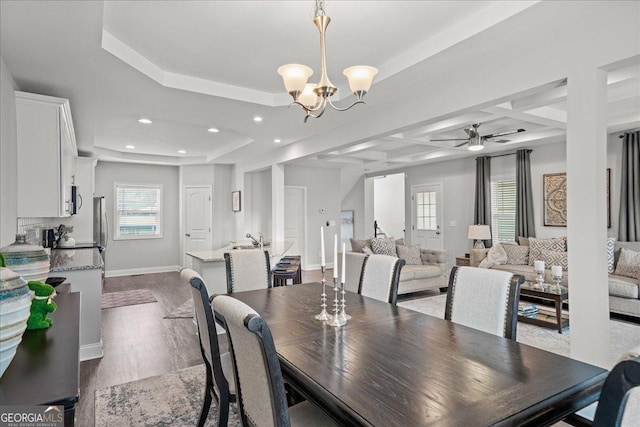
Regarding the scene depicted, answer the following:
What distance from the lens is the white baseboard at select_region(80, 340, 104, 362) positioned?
3.35 metres

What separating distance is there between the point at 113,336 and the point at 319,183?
5.73 meters

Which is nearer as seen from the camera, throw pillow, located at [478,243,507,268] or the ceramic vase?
the ceramic vase

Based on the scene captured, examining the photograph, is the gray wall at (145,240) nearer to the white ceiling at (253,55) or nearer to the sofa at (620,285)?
the white ceiling at (253,55)

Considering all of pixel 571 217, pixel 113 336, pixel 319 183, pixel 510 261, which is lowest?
pixel 113 336

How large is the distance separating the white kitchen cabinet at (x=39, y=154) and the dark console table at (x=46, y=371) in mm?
2056

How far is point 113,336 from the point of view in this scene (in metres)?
3.97

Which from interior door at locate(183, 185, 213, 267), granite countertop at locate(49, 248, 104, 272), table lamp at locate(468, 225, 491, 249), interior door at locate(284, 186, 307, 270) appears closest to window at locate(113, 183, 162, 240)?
interior door at locate(183, 185, 213, 267)

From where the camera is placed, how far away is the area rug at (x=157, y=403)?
2311 millimetres

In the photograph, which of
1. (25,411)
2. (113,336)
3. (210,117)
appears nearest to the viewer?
(25,411)

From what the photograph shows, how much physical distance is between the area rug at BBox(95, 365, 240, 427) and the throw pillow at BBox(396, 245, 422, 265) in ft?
13.5

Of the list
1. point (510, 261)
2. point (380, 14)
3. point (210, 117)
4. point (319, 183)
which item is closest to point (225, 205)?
point (319, 183)

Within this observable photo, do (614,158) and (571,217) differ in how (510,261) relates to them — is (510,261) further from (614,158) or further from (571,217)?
(571,217)

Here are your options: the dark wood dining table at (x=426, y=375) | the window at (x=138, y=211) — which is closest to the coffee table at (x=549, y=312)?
the dark wood dining table at (x=426, y=375)

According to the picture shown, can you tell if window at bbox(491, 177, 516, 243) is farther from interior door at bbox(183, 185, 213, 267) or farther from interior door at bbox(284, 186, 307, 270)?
interior door at bbox(183, 185, 213, 267)
